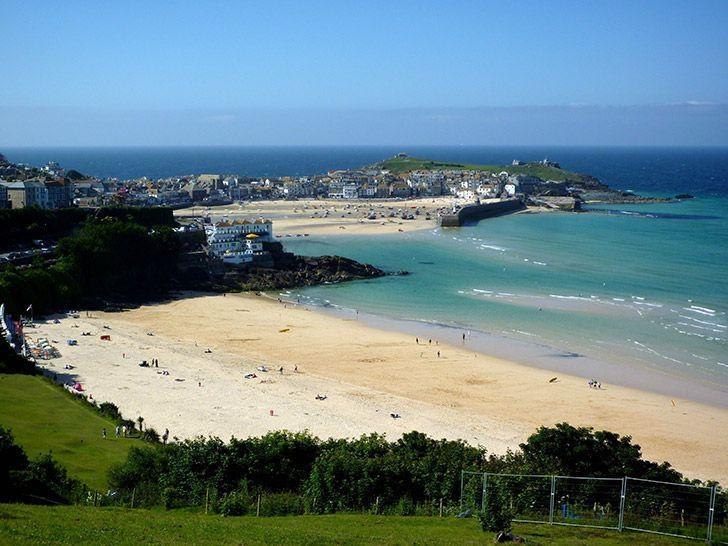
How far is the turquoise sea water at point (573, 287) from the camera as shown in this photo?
3341 centimetres

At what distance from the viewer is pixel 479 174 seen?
388 feet

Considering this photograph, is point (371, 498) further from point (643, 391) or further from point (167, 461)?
point (643, 391)

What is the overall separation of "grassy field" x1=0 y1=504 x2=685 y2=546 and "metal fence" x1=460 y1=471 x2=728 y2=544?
41 cm

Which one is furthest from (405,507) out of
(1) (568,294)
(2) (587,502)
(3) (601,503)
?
(1) (568,294)

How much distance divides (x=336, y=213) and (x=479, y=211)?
51.7ft

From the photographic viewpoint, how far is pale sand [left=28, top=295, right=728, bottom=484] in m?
22.9

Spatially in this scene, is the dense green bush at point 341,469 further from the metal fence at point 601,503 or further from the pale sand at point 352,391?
the pale sand at point 352,391

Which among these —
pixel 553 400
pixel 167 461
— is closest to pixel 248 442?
pixel 167 461

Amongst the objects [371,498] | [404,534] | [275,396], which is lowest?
[275,396]

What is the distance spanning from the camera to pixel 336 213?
88438mm

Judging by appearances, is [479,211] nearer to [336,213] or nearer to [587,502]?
[336,213]

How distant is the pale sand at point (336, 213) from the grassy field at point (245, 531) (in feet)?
191

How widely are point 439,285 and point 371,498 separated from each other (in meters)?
33.4

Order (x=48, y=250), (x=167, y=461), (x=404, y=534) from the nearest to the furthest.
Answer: (x=404, y=534)
(x=167, y=461)
(x=48, y=250)
